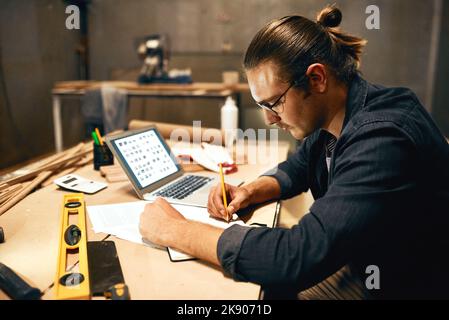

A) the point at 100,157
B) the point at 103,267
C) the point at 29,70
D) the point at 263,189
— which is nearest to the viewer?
the point at 103,267

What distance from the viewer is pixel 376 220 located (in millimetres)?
858

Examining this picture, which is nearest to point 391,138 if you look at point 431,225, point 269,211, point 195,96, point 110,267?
point 431,225

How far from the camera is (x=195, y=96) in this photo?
3674 millimetres

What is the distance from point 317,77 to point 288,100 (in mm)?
92

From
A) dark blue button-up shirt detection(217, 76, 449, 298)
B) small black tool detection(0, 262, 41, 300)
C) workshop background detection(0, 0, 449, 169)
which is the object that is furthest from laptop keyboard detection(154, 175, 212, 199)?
workshop background detection(0, 0, 449, 169)

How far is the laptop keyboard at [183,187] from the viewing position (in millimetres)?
1426

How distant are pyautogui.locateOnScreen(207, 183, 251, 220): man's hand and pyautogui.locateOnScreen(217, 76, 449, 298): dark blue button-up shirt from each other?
26cm

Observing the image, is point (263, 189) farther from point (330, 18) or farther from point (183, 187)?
point (330, 18)

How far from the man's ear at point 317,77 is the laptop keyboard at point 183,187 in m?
0.59

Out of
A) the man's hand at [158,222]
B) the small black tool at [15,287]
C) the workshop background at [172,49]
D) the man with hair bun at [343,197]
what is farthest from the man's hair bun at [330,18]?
the workshop background at [172,49]

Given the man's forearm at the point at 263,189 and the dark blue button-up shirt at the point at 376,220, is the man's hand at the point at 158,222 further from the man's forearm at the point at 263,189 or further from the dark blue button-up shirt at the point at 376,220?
the man's forearm at the point at 263,189

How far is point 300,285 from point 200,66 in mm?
4467

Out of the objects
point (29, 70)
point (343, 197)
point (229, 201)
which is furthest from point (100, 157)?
point (29, 70)

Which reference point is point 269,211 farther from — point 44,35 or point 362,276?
point 44,35
